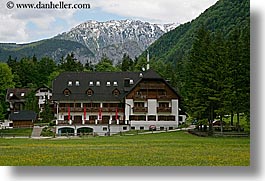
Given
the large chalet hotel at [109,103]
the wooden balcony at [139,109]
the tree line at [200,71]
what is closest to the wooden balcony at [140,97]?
the large chalet hotel at [109,103]

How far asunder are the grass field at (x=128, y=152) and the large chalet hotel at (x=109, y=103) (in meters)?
0.48

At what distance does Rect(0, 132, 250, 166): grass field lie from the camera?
11.5 meters

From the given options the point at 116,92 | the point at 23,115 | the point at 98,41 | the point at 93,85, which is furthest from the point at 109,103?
the point at 23,115

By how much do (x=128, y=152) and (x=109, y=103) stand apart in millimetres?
2290

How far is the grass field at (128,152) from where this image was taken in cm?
1154

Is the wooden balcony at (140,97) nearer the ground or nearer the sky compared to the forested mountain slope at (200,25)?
nearer the ground

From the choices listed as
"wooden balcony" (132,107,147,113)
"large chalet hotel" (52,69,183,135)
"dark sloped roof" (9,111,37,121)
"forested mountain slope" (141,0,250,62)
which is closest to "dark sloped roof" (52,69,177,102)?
"large chalet hotel" (52,69,183,135)

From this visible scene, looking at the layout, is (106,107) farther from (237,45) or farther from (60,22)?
(237,45)

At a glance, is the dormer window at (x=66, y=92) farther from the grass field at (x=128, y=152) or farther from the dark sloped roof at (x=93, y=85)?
the grass field at (x=128, y=152)

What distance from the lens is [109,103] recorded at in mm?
14320

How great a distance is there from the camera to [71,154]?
40.1 ft

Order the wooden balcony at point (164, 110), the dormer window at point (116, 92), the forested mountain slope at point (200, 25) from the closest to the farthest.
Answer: the forested mountain slope at point (200, 25) → the dormer window at point (116, 92) → the wooden balcony at point (164, 110)

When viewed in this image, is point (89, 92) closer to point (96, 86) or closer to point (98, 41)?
point (96, 86)

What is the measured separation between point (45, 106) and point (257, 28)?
537cm
